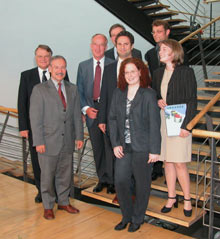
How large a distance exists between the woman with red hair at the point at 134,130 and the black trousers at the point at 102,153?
425 millimetres

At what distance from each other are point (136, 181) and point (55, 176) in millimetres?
780

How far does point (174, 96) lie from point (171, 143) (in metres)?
0.35

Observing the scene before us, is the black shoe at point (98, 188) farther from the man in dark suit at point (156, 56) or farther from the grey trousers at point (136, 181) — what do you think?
the grey trousers at point (136, 181)

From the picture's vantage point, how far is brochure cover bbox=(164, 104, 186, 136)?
2596mm

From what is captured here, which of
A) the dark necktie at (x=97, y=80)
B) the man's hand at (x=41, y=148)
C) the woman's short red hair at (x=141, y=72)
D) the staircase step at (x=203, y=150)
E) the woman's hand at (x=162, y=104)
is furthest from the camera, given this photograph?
the staircase step at (x=203, y=150)

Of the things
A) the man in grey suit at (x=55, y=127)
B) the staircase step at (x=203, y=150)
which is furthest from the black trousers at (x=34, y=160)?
the staircase step at (x=203, y=150)

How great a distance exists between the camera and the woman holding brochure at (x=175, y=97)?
259 cm

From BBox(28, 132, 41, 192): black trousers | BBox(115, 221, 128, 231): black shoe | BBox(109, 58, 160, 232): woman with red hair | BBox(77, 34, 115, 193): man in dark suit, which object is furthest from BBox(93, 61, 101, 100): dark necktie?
BBox(115, 221, 128, 231): black shoe

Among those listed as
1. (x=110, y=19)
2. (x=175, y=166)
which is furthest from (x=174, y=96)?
(x=110, y=19)

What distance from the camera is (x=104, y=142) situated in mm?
3148

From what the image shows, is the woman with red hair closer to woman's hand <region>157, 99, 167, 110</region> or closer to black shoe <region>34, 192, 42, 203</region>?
woman's hand <region>157, 99, 167, 110</region>

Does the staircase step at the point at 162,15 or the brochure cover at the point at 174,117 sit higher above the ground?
the staircase step at the point at 162,15

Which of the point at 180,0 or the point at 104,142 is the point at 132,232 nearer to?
the point at 104,142

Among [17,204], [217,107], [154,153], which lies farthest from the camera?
[217,107]
